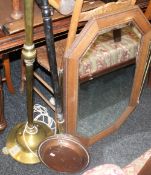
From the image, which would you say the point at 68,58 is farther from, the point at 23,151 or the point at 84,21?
the point at 23,151

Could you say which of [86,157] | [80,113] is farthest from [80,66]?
[86,157]

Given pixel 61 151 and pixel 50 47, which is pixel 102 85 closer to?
pixel 61 151

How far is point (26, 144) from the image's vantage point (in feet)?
5.60

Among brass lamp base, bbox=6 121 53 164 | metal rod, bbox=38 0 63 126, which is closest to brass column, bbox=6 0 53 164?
brass lamp base, bbox=6 121 53 164

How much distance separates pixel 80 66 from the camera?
148 centimetres

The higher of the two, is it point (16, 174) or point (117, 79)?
point (117, 79)

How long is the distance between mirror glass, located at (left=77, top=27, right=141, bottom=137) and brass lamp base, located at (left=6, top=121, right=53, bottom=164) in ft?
0.79

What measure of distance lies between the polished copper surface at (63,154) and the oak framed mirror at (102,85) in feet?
0.40

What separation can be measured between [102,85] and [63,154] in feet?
1.58

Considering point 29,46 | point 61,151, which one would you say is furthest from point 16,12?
point 61,151

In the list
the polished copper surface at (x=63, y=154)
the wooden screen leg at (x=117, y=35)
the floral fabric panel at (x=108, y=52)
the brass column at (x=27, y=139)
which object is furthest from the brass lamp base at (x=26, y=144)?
the wooden screen leg at (x=117, y=35)

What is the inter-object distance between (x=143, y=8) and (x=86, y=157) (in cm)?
82

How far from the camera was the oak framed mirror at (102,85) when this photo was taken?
4.40 feet

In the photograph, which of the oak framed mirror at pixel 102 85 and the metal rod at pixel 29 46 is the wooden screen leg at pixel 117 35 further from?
the metal rod at pixel 29 46
